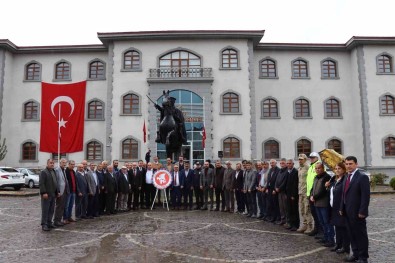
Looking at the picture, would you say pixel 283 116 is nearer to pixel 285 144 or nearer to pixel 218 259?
pixel 285 144

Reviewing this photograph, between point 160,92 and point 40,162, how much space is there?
1154 cm

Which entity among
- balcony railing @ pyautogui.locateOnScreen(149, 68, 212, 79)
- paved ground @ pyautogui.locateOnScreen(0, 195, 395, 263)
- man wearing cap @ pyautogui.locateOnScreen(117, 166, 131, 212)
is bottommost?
paved ground @ pyautogui.locateOnScreen(0, 195, 395, 263)

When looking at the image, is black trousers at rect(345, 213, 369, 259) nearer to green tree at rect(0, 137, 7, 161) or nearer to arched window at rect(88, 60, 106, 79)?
arched window at rect(88, 60, 106, 79)

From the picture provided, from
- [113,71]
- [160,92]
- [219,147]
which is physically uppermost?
[113,71]

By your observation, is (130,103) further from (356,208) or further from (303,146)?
(356,208)

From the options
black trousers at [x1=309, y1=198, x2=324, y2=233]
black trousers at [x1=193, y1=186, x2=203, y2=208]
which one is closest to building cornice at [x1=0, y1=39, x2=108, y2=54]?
black trousers at [x1=193, y1=186, x2=203, y2=208]

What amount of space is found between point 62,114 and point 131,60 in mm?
6885

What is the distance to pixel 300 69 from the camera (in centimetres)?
3088

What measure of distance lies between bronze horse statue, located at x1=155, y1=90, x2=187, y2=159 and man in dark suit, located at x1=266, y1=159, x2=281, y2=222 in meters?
4.97

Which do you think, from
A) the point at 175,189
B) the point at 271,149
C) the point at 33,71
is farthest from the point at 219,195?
the point at 33,71

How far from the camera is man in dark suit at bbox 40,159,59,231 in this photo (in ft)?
31.9

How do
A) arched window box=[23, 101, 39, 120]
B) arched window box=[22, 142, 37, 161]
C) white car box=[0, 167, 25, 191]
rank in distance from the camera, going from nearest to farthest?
white car box=[0, 167, 25, 191]
arched window box=[22, 142, 37, 161]
arched window box=[23, 101, 39, 120]

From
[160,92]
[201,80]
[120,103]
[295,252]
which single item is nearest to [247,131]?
[201,80]

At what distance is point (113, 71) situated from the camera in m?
28.9
